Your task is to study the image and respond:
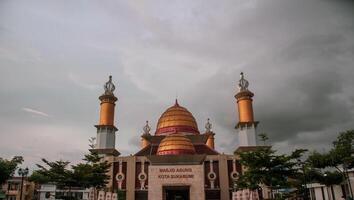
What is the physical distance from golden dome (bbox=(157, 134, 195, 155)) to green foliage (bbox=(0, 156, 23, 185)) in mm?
14898

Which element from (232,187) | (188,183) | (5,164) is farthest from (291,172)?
(5,164)

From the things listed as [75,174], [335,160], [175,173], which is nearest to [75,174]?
[75,174]

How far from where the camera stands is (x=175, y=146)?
33.1m

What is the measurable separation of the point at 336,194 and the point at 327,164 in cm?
807

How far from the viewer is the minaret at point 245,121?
120 ft

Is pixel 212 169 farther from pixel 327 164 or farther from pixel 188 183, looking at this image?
pixel 327 164

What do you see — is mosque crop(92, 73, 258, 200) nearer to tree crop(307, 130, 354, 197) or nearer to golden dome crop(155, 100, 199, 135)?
golden dome crop(155, 100, 199, 135)

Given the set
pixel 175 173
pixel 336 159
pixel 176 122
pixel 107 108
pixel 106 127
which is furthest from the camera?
pixel 176 122

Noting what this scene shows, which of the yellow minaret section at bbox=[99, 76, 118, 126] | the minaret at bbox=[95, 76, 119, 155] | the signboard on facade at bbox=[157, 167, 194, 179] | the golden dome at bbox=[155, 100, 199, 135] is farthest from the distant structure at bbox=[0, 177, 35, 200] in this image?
the signboard on facade at bbox=[157, 167, 194, 179]

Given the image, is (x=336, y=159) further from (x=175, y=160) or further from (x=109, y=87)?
(x=109, y=87)

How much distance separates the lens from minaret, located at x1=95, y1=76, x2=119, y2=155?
35969mm

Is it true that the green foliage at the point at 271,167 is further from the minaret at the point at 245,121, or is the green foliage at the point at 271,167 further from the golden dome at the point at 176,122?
the golden dome at the point at 176,122

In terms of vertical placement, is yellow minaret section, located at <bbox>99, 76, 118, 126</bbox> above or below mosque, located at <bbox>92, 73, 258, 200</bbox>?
above

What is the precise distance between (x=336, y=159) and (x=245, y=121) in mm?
14597
